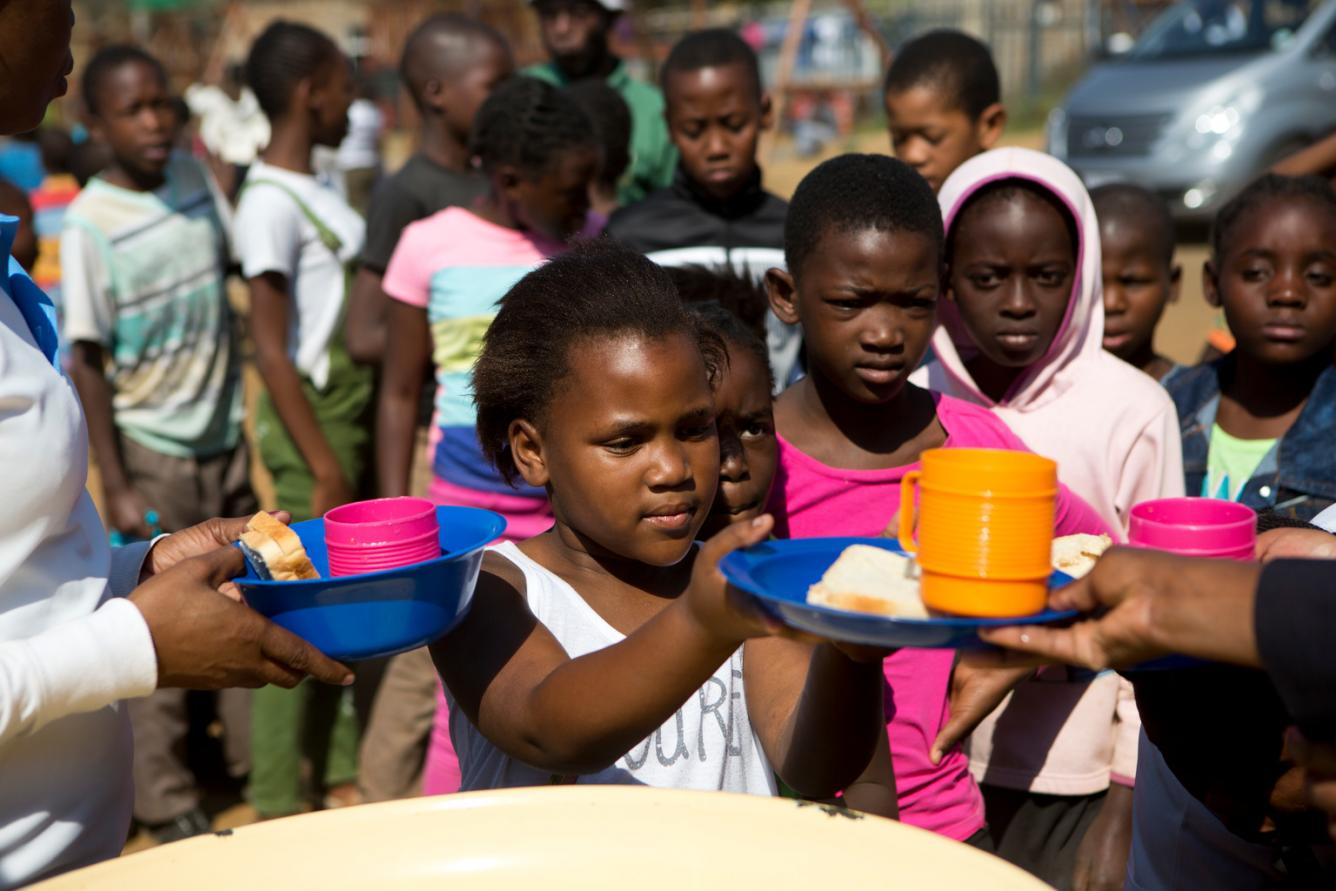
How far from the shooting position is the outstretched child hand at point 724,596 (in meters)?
1.63

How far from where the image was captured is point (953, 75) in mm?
4391

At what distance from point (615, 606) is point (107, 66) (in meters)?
4.06

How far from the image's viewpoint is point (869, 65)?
25.2 m

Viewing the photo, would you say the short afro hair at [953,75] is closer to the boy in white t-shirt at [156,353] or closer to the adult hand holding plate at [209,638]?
the boy in white t-shirt at [156,353]

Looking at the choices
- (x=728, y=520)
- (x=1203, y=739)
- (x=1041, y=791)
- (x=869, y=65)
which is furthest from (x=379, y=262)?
(x=869, y=65)

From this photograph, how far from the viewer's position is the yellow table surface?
5.01 feet

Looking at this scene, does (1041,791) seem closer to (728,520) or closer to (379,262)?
(728,520)

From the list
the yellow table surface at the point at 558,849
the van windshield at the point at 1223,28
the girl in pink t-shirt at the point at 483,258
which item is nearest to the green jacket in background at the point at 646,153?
the girl in pink t-shirt at the point at 483,258

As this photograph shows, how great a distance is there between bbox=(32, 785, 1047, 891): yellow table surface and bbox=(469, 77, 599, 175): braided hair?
2.52 m

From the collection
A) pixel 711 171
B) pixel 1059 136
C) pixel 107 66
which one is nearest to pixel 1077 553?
pixel 711 171

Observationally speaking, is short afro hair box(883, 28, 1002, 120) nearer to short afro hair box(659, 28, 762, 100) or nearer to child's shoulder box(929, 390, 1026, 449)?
short afro hair box(659, 28, 762, 100)

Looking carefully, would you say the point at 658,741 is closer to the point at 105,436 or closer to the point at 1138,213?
the point at 1138,213

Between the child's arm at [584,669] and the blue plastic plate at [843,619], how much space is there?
0.04 m

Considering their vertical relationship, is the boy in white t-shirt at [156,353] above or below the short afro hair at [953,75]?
below
